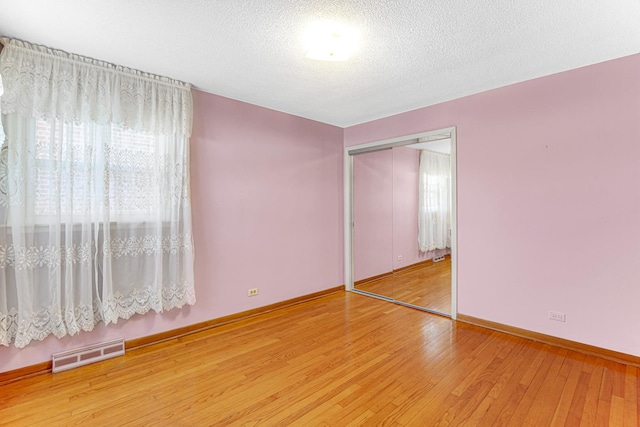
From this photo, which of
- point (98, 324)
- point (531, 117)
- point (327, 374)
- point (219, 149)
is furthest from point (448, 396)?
point (219, 149)

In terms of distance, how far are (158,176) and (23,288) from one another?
1277 mm

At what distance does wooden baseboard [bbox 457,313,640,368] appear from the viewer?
2.46 meters

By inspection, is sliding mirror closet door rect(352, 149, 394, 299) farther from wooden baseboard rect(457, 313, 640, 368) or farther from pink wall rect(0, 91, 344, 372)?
wooden baseboard rect(457, 313, 640, 368)

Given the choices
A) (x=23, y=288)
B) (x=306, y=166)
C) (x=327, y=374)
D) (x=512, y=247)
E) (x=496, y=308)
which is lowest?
(x=327, y=374)

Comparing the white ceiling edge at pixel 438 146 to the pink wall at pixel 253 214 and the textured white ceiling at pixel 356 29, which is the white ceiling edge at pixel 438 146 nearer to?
the textured white ceiling at pixel 356 29

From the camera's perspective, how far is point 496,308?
3.16m

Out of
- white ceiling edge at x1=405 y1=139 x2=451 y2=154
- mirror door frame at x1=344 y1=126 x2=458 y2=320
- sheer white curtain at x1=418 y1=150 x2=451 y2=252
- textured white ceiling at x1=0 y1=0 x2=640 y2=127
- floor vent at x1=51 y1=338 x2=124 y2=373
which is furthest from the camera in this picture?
sheer white curtain at x1=418 y1=150 x2=451 y2=252

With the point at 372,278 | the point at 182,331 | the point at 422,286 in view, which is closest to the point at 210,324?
the point at 182,331

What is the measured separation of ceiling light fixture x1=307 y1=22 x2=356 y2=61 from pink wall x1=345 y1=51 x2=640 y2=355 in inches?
72.8

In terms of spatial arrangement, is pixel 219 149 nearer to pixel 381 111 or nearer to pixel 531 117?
pixel 381 111

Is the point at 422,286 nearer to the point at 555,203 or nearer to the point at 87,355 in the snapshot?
the point at 555,203

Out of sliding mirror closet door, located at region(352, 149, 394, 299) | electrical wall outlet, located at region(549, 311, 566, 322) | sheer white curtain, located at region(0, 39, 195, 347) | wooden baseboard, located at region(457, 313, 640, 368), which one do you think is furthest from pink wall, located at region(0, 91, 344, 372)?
electrical wall outlet, located at region(549, 311, 566, 322)

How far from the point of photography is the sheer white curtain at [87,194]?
A: 219cm

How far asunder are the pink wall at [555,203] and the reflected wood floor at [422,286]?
20.3 inches
